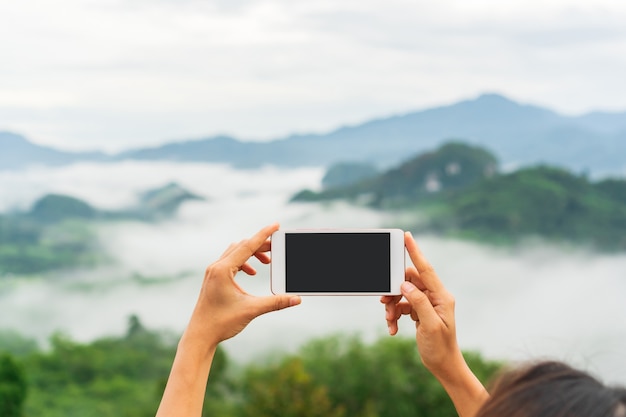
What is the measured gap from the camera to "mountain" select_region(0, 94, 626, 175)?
82.2 meters

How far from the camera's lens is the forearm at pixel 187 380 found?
151cm

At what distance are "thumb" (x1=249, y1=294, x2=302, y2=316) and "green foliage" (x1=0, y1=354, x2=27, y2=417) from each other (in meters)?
30.6

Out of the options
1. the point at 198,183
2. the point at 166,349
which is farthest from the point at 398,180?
the point at 166,349

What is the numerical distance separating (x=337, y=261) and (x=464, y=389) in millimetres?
555

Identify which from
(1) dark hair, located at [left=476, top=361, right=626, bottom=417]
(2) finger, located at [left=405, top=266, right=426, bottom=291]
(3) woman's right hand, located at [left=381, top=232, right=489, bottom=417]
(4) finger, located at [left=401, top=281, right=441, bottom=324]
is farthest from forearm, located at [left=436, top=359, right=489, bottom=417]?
(1) dark hair, located at [left=476, top=361, right=626, bottom=417]

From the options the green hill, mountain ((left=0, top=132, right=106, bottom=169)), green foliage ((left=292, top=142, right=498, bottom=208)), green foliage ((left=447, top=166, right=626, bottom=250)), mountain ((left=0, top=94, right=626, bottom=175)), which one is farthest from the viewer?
mountain ((left=0, top=132, right=106, bottom=169))

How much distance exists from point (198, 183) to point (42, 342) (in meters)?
30.4

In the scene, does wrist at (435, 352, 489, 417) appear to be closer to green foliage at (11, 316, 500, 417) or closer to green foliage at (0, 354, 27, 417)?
green foliage at (11, 316, 500, 417)

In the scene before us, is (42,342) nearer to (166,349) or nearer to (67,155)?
(166,349)

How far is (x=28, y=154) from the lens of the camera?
8856cm

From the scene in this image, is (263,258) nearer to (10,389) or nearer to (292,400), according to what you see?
(292,400)

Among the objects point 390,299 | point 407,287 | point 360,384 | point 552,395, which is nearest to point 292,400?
point 360,384

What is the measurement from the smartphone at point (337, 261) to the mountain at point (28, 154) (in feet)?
291

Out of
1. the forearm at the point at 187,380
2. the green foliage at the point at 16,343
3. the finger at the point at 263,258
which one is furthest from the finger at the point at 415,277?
the green foliage at the point at 16,343
